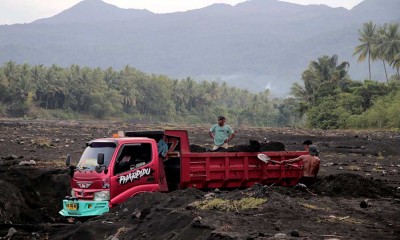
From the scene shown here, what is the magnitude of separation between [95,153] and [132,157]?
80cm

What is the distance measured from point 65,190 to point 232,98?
545ft

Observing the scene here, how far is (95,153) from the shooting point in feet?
40.3

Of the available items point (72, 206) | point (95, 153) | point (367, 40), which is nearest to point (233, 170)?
point (95, 153)

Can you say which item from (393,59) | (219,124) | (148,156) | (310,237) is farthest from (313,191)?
(393,59)

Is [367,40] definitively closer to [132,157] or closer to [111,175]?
[132,157]

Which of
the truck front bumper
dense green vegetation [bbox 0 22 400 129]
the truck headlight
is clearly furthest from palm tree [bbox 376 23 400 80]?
the truck front bumper

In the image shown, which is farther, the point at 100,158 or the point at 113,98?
the point at 113,98

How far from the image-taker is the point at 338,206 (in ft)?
39.9

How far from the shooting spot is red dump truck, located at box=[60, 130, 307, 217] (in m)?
11.7

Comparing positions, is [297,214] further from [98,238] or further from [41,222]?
[41,222]

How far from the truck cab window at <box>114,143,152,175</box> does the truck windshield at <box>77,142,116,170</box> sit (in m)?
0.21

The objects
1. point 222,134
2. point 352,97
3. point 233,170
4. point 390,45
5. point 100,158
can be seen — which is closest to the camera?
point 100,158

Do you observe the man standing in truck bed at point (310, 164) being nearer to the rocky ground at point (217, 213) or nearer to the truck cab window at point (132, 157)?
the rocky ground at point (217, 213)

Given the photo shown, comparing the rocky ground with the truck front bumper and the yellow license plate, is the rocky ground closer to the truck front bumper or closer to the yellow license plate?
the truck front bumper
